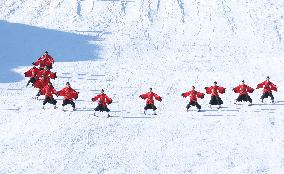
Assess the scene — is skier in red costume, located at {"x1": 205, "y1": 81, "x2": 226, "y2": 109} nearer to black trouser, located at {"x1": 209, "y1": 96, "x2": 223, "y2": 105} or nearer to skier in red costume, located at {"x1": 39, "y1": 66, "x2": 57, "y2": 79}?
black trouser, located at {"x1": 209, "y1": 96, "x2": 223, "y2": 105}

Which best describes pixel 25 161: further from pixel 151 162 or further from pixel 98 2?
pixel 98 2

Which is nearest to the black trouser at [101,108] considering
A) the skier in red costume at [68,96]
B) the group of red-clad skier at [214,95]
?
the skier in red costume at [68,96]

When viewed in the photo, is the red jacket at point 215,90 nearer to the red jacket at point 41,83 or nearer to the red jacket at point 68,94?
the red jacket at point 68,94

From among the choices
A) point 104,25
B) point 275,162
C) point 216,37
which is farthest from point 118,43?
point 275,162

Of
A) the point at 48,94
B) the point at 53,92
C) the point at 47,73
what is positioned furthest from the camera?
the point at 47,73

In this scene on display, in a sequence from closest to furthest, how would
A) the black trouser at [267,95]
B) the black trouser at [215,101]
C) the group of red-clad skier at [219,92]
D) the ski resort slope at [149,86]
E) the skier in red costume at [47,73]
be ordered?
the ski resort slope at [149,86]
the group of red-clad skier at [219,92]
the black trouser at [215,101]
the black trouser at [267,95]
the skier in red costume at [47,73]

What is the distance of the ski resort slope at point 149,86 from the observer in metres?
19.6

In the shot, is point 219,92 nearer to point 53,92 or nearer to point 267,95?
point 267,95

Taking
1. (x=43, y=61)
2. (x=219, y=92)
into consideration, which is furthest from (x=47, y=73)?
(x=219, y=92)

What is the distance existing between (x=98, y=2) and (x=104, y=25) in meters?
4.72

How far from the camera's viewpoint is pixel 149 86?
28.8 metres

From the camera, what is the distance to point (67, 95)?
23.6 m

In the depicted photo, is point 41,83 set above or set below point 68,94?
above

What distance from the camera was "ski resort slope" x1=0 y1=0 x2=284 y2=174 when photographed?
19.6 meters
